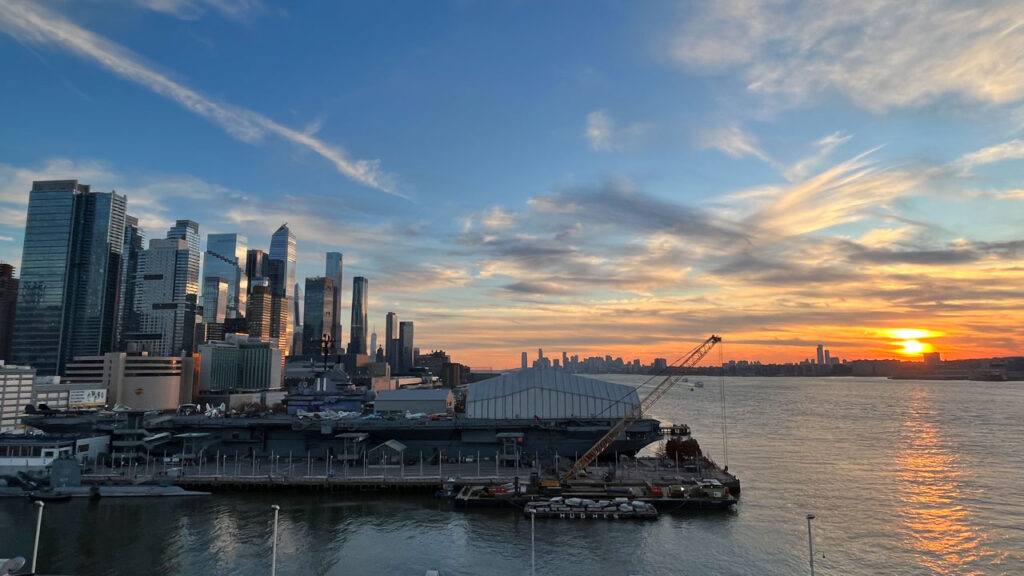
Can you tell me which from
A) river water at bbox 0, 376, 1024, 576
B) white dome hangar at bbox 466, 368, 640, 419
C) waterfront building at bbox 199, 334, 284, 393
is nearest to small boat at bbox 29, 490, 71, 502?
river water at bbox 0, 376, 1024, 576

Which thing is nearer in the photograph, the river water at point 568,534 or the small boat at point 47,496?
the river water at point 568,534

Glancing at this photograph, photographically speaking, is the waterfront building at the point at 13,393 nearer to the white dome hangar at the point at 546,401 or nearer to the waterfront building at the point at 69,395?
the waterfront building at the point at 69,395

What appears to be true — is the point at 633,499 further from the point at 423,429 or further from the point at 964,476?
the point at 964,476

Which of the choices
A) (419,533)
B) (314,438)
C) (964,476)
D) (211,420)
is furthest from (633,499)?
(211,420)

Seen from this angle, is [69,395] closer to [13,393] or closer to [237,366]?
[13,393]

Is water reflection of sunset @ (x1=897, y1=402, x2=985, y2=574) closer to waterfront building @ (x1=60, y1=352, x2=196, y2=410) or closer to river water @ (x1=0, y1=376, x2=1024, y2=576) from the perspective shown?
river water @ (x1=0, y1=376, x2=1024, y2=576)

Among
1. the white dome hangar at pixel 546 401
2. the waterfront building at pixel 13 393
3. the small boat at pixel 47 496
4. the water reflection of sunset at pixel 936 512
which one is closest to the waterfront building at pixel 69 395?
the waterfront building at pixel 13 393
